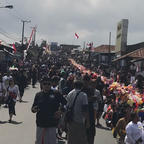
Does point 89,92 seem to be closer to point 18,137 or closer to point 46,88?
point 46,88

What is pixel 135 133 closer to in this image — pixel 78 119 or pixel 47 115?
pixel 78 119

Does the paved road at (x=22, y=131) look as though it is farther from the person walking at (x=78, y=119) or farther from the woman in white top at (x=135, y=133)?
the person walking at (x=78, y=119)

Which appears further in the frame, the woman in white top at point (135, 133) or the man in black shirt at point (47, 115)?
the woman in white top at point (135, 133)

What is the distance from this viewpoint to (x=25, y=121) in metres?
13.9

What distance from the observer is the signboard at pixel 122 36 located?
51362 millimetres

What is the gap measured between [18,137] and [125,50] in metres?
43.6

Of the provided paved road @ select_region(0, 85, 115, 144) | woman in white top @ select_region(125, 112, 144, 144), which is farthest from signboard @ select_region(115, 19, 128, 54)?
Result: woman in white top @ select_region(125, 112, 144, 144)

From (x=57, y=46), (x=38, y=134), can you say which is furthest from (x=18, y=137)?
(x=57, y=46)

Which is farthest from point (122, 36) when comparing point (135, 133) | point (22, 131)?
point (135, 133)

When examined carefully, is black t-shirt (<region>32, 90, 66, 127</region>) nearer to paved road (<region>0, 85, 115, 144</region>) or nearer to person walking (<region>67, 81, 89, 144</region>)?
person walking (<region>67, 81, 89, 144</region>)

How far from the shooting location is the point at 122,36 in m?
52.5

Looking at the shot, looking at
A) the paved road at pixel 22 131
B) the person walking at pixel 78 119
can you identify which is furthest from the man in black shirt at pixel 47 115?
the paved road at pixel 22 131

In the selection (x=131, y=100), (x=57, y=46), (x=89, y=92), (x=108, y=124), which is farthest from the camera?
(x=57, y=46)

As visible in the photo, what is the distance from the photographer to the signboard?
5136 centimetres
